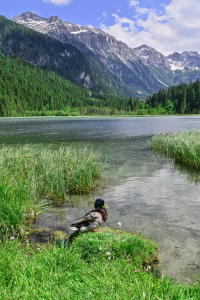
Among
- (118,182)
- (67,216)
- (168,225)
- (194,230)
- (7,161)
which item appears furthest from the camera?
(118,182)

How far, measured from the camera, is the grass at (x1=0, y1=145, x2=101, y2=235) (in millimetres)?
5469

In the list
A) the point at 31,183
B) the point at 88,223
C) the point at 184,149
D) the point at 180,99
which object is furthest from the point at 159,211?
the point at 180,99

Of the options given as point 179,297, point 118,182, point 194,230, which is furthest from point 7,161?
point 179,297

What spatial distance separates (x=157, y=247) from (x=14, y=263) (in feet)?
11.8

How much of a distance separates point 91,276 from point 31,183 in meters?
5.20

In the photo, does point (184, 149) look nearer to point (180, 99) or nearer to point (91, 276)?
point (91, 276)

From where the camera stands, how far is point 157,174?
43.4 feet

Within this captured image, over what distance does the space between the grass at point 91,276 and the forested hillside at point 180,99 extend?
167 meters

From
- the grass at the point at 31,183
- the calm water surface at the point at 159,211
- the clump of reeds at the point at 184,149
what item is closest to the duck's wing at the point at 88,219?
the calm water surface at the point at 159,211

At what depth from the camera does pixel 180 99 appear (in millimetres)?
156875

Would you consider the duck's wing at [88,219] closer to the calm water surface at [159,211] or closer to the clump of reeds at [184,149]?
the calm water surface at [159,211]

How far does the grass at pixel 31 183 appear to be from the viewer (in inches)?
215

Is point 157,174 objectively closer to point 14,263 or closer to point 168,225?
point 168,225

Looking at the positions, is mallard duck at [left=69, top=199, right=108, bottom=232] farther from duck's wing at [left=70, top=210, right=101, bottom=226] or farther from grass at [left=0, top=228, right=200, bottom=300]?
grass at [left=0, top=228, right=200, bottom=300]
